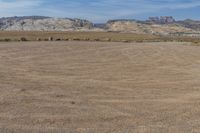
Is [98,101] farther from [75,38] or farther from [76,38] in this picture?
[76,38]

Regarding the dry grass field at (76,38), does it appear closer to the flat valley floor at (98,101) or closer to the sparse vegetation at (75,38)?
the sparse vegetation at (75,38)

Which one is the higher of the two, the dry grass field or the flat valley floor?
the flat valley floor

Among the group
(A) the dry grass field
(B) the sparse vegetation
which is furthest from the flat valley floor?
(B) the sparse vegetation

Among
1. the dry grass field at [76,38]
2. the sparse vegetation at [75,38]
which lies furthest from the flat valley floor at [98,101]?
the sparse vegetation at [75,38]

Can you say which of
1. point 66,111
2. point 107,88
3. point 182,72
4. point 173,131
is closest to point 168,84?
point 107,88

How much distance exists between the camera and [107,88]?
1830cm

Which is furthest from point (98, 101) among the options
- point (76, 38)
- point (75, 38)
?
point (76, 38)

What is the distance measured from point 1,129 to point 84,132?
174cm

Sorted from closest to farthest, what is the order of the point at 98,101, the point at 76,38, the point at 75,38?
the point at 98,101 → the point at 75,38 → the point at 76,38

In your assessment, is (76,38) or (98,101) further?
(76,38)

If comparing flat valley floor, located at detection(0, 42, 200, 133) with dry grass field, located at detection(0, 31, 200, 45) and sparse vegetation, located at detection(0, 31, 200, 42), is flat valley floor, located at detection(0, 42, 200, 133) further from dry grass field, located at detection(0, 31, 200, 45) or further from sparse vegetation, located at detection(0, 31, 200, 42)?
sparse vegetation, located at detection(0, 31, 200, 42)

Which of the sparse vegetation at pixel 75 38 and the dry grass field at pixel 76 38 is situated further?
the sparse vegetation at pixel 75 38

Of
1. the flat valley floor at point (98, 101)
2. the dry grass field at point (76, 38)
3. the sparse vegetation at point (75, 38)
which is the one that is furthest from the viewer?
the sparse vegetation at point (75, 38)

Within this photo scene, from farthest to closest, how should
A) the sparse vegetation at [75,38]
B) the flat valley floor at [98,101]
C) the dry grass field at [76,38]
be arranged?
the sparse vegetation at [75,38], the dry grass field at [76,38], the flat valley floor at [98,101]
